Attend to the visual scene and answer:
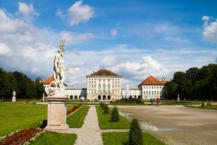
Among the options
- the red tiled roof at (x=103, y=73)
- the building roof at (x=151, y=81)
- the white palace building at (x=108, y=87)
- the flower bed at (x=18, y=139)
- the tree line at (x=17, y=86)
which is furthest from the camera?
the building roof at (x=151, y=81)

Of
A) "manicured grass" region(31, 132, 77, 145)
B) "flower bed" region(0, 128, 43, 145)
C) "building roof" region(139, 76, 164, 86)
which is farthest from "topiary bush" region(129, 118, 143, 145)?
"building roof" region(139, 76, 164, 86)

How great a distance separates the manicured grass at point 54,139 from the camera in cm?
806

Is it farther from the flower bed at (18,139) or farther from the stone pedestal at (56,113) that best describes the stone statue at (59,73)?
the flower bed at (18,139)

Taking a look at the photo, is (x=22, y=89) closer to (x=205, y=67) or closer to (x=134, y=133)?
(x=205, y=67)

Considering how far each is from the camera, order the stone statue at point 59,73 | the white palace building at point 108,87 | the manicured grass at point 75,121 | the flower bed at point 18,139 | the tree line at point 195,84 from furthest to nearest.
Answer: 1. the white palace building at point 108,87
2. the tree line at point 195,84
3. the manicured grass at point 75,121
4. the stone statue at point 59,73
5. the flower bed at point 18,139

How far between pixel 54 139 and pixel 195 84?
6751 cm

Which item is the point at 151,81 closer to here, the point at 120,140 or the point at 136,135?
the point at 120,140

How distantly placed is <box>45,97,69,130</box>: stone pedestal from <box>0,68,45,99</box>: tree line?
162 ft

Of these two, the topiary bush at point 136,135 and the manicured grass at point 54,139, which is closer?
the topiary bush at point 136,135

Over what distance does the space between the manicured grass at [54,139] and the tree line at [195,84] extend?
172 ft

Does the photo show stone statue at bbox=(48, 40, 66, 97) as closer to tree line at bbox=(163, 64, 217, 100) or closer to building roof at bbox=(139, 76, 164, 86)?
tree line at bbox=(163, 64, 217, 100)

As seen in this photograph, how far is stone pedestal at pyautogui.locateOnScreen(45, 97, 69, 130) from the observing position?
10.7 metres

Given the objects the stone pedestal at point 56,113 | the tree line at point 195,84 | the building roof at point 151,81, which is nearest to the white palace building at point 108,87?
the building roof at point 151,81

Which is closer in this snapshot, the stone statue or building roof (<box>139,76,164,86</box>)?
the stone statue
